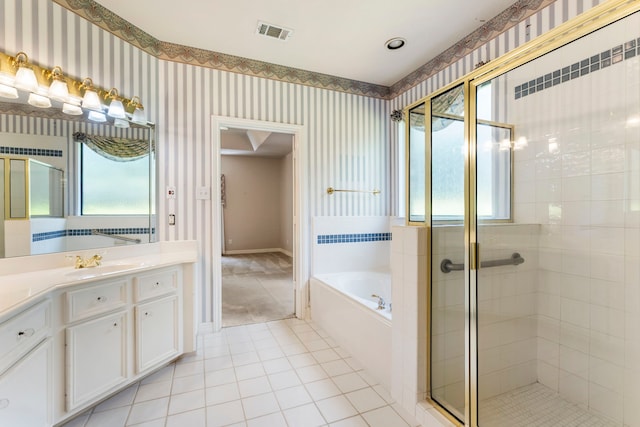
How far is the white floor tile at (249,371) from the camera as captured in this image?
81.8 inches

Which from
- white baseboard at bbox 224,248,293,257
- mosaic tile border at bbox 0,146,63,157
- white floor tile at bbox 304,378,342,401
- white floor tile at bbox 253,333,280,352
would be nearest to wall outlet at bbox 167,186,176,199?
mosaic tile border at bbox 0,146,63,157

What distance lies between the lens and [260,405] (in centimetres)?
177

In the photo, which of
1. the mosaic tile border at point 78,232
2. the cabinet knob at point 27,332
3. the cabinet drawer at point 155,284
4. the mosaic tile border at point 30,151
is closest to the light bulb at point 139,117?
the mosaic tile border at point 30,151

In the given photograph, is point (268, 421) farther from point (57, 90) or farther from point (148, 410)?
point (57, 90)

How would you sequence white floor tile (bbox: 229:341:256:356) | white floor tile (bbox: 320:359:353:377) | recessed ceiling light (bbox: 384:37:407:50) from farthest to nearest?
recessed ceiling light (bbox: 384:37:407:50) < white floor tile (bbox: 229:341:256:356) < white floor tile (bbox: 320:359:353:377)

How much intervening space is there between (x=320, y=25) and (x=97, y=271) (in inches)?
95.6

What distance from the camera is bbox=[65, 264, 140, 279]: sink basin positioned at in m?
1.71

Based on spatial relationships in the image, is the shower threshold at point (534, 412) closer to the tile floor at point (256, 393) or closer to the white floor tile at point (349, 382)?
the tile floor at point (256, 393)

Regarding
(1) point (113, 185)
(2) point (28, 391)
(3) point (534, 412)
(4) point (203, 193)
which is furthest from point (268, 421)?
(1) point (113, 185)

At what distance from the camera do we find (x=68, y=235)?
202cm

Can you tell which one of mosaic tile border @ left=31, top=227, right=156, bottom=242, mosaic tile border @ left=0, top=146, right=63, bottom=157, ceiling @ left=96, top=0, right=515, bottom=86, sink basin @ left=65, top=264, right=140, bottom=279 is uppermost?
ceiling @ left=96, top=0, right=515, bottom=86

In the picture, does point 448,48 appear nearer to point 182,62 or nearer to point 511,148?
point 511,148

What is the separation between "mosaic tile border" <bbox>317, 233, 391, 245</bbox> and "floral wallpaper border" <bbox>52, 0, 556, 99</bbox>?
66.2 inches

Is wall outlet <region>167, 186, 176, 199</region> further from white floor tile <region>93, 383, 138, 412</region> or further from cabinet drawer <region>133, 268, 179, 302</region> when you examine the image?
white floor tile <region>93, 383, 138, 412</region>
